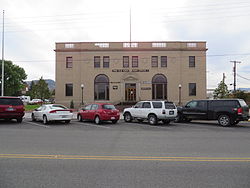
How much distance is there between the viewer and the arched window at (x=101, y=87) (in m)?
34.1

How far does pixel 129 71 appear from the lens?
111 feet

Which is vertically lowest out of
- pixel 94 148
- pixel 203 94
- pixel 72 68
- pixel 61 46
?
pixel 94 148

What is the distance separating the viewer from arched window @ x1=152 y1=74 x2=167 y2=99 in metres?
33.8

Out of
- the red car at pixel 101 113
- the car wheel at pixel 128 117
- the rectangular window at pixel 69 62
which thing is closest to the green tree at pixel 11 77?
the rectangular window at pixel 69 62

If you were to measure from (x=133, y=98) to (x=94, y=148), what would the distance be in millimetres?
26361

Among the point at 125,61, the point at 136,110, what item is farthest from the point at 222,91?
the point at 136,110

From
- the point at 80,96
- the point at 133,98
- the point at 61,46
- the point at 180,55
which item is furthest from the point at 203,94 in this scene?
the point at 61,46

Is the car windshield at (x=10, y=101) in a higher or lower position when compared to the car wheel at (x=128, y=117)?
higher

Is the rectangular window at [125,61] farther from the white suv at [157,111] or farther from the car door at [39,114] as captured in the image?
the car door at [39,114]

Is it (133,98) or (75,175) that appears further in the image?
(133,98)

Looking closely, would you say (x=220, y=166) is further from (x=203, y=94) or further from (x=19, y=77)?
(x=19, y=77)

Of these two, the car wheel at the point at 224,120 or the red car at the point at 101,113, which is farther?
the red car at the point at 101,113

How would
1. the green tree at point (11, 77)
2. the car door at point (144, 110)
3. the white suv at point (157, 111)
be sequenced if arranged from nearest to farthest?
the white suv at point (157, 111) → the car door at point (144, 110) → the green tree at point (11, 77)

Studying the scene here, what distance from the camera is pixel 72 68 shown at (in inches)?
1350
